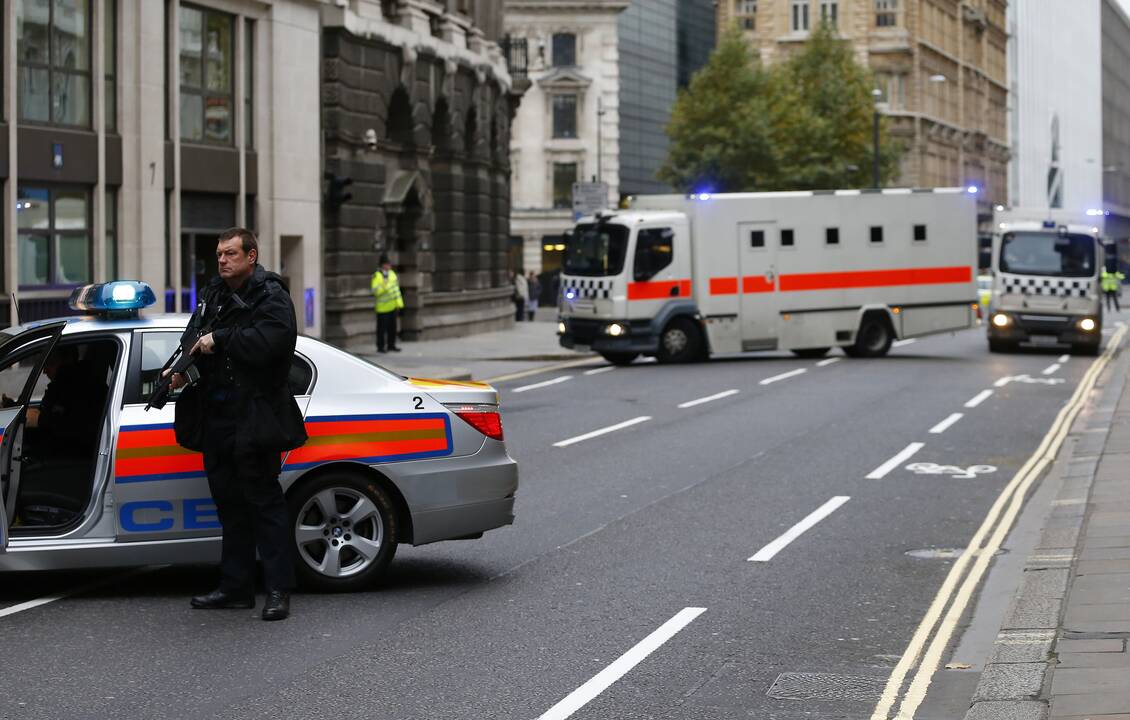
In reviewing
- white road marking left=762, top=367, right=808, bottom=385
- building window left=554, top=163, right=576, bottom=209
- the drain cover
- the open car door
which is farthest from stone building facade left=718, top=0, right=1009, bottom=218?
the drain cover

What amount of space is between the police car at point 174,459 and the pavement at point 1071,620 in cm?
293

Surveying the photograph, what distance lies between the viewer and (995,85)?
120 meters

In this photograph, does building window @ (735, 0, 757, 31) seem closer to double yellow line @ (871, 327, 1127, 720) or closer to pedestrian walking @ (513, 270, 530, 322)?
pedestrian walking @ (513, 270, 530, 322)

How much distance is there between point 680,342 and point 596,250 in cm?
221

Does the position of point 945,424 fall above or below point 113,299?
below

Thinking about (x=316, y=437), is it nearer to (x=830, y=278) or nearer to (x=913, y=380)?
(x=913, y=380)

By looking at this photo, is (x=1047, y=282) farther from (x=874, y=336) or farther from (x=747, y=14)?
(x=747, y=14)

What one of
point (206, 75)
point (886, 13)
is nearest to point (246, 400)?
point (206, 75)

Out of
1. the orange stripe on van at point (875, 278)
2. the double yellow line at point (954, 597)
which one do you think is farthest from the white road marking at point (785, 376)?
the double yellow line at point (954, 597)

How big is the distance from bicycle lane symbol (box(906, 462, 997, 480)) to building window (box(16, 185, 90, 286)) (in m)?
14.7

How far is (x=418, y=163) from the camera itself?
39.4 m

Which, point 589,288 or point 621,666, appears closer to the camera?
point 621,666

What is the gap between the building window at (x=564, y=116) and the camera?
84562 mm

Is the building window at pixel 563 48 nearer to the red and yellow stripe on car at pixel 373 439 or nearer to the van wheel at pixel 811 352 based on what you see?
the van wheel at pixel 811 352
